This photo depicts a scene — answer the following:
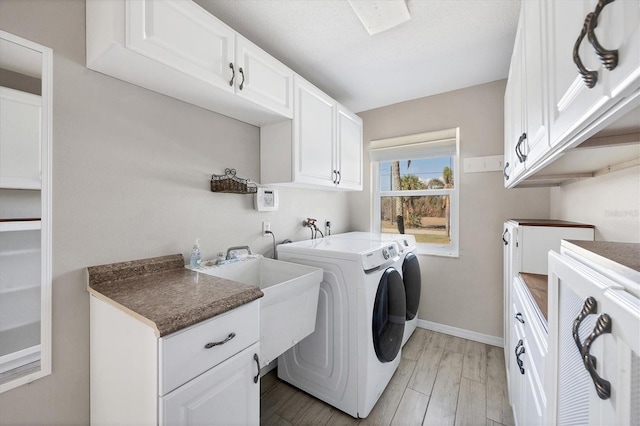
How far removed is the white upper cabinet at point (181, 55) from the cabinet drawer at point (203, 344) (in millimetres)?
1097

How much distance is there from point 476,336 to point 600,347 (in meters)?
2.60

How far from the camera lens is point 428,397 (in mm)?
1781

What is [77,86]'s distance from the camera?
3.69 feet

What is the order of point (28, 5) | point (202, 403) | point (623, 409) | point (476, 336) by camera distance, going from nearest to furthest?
point (623, 409) < point (202, 403) < point (28, 5) < point (476, 336)

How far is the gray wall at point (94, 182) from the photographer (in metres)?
1.07

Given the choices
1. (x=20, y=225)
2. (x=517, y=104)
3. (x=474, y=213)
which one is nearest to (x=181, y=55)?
(x=20, y=225)

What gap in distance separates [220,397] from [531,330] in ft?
3.91

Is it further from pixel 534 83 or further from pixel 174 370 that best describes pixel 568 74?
pixel 174 370

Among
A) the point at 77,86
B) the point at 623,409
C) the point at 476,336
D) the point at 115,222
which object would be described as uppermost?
the point at 77,86

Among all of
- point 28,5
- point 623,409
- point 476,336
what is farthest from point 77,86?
point 476,336

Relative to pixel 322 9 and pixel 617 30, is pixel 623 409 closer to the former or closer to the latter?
pixel 617 30

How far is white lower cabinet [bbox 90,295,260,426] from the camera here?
2.69 ft

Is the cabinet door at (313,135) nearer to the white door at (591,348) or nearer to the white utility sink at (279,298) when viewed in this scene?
the white utility sink at (279,298)

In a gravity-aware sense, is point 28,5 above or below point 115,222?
above
